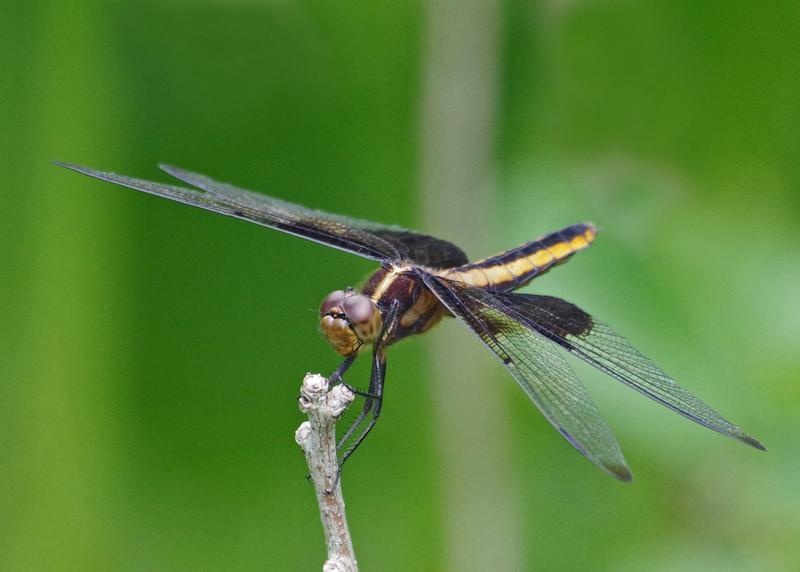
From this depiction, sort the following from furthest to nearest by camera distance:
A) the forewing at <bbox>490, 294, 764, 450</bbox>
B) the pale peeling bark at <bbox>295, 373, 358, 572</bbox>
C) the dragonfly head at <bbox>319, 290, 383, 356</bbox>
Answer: the dragonfly head at <bbox>319, 290, 383, 356</bbox> < the forewing at <bbox>490, 294, 764, 450</bbox> < the pale peeling bark at <bbox>295, 373, 358, 572</bbox>

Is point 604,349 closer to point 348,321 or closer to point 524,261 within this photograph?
point 524,261

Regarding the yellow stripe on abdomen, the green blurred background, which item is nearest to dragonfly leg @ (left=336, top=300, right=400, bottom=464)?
the yellow stripe on abdomen

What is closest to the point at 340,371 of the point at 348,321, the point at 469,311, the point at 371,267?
the point at 348,321

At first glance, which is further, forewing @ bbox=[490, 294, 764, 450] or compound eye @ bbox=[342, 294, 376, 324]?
compound eye @ bbox=[342, 294, 376, 324]

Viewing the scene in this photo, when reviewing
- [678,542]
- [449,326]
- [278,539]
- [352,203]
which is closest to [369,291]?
[449,326]

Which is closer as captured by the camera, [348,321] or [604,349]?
[348,321]

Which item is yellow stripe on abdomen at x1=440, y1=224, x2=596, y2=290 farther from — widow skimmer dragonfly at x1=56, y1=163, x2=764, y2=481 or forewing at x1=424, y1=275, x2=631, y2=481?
forewing at x1=424, y1=275, x2=631, y2=481

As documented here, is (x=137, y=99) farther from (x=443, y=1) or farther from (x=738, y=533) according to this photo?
(x=738, y=533)

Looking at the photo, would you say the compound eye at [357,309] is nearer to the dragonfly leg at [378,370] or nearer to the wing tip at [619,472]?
the dragonfly leg at [378,370]
